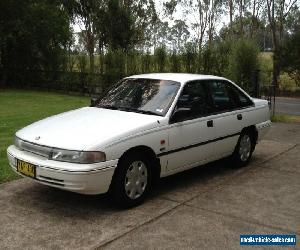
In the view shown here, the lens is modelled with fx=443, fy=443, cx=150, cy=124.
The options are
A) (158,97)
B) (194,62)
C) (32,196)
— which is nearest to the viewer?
(32,196)

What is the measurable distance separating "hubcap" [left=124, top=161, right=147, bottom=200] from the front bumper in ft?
0.97

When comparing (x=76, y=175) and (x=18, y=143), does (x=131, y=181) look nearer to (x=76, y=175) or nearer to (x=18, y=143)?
(x=76, y=175)

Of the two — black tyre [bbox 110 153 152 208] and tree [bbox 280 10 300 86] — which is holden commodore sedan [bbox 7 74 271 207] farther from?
tree [bbox 280 10 300 86]

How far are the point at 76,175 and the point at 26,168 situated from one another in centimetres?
76

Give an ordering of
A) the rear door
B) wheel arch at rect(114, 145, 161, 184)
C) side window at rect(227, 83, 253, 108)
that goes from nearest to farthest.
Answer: wheel arch at rect(114, 145, 161, 184) < the rear door < side window at rect(227, 83, 253, 108)

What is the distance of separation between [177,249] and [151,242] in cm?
28

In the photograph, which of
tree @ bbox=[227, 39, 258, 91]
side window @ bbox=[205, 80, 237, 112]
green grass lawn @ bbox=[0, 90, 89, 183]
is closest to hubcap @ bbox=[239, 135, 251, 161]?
side window @ bbox=[205, 80, 237, 112]

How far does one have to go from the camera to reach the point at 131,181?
520cm

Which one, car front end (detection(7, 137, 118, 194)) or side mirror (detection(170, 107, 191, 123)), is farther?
side mirror (detection(170, 107, 191, 123))

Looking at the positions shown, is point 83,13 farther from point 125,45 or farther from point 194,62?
point 194,62

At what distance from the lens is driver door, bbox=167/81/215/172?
573cm

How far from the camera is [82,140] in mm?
4883

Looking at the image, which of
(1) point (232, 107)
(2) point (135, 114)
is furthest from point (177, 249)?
(1) point (232, 107)

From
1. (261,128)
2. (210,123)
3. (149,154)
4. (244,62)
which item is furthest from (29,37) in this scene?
(149,154)
